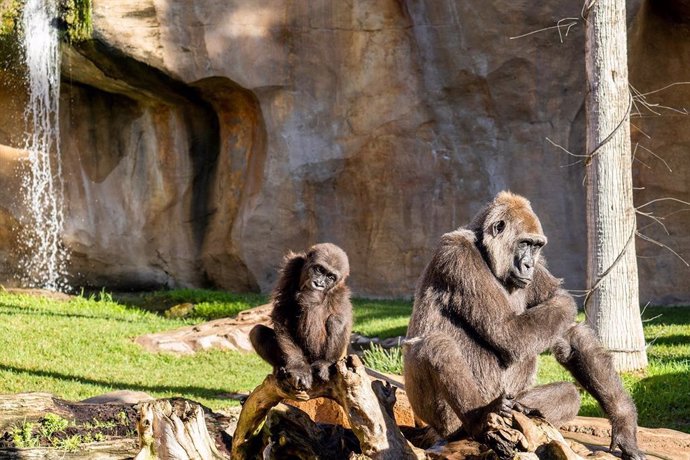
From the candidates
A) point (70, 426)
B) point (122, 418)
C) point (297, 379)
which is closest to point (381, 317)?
point (122, 418)

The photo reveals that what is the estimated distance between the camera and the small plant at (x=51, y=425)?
6.00 m

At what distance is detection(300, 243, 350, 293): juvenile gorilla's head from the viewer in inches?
247

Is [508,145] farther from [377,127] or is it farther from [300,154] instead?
[300,154]

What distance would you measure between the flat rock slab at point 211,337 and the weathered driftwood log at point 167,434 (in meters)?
5.54

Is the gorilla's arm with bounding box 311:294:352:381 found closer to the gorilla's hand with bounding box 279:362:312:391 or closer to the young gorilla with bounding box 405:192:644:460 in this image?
the young gorilla with bounding box 405:192:644:460

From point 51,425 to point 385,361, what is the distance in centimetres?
373

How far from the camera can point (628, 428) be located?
5352mm

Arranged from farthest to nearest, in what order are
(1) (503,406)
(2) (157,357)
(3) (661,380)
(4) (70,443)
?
1. (2) (157,357)
2. (3) (661,380)
3. (4) (70,443)
4. (1) (503,406)

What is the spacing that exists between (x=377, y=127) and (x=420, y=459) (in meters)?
9.23

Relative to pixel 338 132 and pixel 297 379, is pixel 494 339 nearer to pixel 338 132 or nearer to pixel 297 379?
pixel 297 379

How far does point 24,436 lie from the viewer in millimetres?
5910

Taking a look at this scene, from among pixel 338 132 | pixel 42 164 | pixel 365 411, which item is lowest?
pixel 365 411

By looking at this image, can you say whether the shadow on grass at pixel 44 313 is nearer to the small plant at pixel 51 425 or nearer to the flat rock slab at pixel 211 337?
the flat rock slab at pixel 211 337

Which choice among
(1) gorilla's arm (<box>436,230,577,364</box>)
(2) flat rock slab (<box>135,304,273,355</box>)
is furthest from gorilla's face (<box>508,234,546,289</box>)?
(2) flat rock slab (<box>135,304,273,355</box>)
